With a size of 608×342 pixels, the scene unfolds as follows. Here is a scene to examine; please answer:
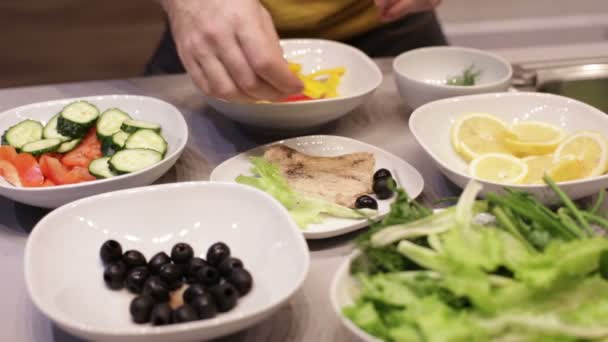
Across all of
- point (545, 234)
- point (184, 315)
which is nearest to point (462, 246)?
point (545, 234)

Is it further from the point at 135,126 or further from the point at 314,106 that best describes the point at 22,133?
the point at 314,106

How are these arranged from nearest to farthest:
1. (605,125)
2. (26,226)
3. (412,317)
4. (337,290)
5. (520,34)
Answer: (412,317) → (337,290) → (26,226) → (605,125) → (520,34)

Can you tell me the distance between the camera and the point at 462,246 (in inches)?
37.6

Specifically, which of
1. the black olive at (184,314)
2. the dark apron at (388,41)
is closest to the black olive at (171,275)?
the black olive at (184,314)

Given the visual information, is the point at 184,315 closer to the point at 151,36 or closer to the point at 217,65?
the point at 217,65

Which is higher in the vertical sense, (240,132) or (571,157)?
(571,157)

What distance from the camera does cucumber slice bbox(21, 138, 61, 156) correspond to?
1469mm

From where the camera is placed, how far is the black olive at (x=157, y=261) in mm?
1106

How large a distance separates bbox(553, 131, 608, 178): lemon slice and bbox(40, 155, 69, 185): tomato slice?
106cm

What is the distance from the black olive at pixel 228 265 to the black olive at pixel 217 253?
2 cm

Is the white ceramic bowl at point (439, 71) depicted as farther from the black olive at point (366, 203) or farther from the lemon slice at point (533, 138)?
the black olive at point (366, 203)

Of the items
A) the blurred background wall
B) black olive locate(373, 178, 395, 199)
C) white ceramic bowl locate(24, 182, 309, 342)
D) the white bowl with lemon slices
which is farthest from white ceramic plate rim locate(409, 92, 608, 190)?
the blurred background wall

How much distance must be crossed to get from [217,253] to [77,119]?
64cm

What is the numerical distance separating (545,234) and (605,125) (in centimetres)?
61
